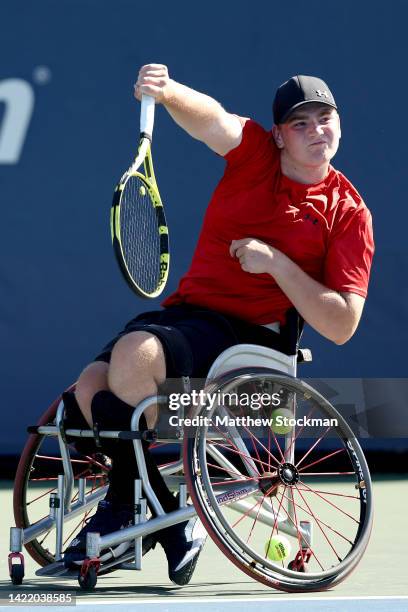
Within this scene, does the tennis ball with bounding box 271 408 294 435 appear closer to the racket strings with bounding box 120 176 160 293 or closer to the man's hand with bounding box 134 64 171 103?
the racket strings with bounding box 120 176 160 293

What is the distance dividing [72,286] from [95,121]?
0.81 meters

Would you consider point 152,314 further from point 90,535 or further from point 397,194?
point 397,194

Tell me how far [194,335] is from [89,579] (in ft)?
2.17

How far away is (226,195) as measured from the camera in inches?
153

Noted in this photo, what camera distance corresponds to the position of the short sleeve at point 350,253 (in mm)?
3762

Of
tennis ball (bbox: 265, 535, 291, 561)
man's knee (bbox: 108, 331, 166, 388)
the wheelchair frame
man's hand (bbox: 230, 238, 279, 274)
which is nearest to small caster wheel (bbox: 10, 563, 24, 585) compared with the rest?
the wheelchair frame

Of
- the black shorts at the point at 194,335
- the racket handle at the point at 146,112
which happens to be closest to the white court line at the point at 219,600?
the black shorts at the point at 194,335

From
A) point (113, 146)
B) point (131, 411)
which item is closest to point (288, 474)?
point (131, 411)

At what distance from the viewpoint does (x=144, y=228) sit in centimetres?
406

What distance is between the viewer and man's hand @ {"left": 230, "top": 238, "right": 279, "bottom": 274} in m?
3.66

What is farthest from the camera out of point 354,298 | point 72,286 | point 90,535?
point 72,286

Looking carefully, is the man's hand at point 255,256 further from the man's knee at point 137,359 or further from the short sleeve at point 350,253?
the man's knee at point 137,359

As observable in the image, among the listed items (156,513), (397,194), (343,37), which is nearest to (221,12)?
(343,37)

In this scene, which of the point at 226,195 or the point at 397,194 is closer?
the point at 226,195
